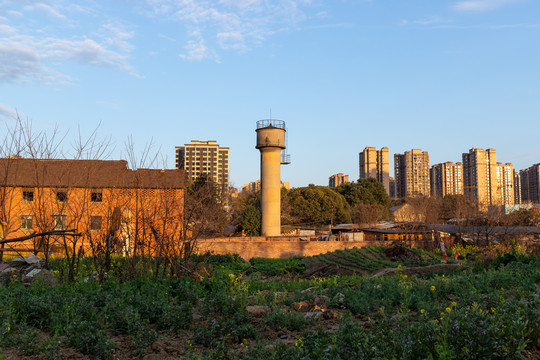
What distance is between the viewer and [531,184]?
128 m

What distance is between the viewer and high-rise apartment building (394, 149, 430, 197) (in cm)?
12825

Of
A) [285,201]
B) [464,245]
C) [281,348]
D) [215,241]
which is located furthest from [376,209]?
[281,348]

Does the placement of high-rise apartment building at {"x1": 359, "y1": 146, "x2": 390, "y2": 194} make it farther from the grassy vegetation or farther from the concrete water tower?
the grassy vegetation

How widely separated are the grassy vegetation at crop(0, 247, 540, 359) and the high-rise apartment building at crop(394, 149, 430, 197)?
12377cm

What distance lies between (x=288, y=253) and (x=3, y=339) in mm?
23629

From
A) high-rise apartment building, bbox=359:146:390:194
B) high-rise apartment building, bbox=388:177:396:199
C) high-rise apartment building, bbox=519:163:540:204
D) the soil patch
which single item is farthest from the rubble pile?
high-rise apartment building, bbox=388:177:396:199

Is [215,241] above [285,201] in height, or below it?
below

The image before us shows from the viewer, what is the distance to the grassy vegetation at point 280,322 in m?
4.31

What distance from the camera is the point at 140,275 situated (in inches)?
388

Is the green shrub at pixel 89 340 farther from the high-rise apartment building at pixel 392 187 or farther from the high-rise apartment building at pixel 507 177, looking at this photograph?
the high-rise apartment building at pixel 392 187

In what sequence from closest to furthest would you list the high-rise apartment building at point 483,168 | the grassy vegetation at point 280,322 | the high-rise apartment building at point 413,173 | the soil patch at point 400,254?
the grassy vegetation at point 280,322, the soil patch at point 400,254, the high-rise apartment building at point 483,168, the high-rise apartment building at point 413,173

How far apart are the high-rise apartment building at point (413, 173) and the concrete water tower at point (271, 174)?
99.0m

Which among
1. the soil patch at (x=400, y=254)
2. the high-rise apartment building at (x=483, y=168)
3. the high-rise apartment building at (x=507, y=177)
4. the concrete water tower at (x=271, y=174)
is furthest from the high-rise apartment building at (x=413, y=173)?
the soil patch at (x=400, y=254)

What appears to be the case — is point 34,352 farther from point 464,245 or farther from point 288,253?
point 464,245
